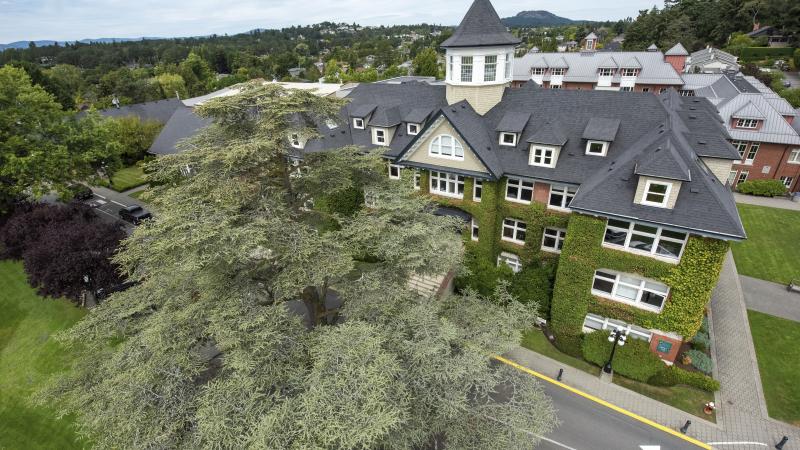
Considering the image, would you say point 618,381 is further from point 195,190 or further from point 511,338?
point 195,190

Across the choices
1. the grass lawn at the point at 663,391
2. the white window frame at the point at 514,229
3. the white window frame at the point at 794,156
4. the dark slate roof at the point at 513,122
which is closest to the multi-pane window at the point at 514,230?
the white window frame at the point at 514,229

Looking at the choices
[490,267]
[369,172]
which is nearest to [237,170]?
[369,172]

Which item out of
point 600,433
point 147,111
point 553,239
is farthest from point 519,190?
point 147,111

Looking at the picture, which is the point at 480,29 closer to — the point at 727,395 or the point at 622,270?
the point at 622,270

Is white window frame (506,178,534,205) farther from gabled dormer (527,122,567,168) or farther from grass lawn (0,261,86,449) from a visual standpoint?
grass lawn (0,261,86,449)

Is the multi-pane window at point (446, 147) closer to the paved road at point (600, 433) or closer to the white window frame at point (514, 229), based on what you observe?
the white window frame at point (514, 229)

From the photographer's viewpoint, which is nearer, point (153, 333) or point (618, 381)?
point (153, 333)
